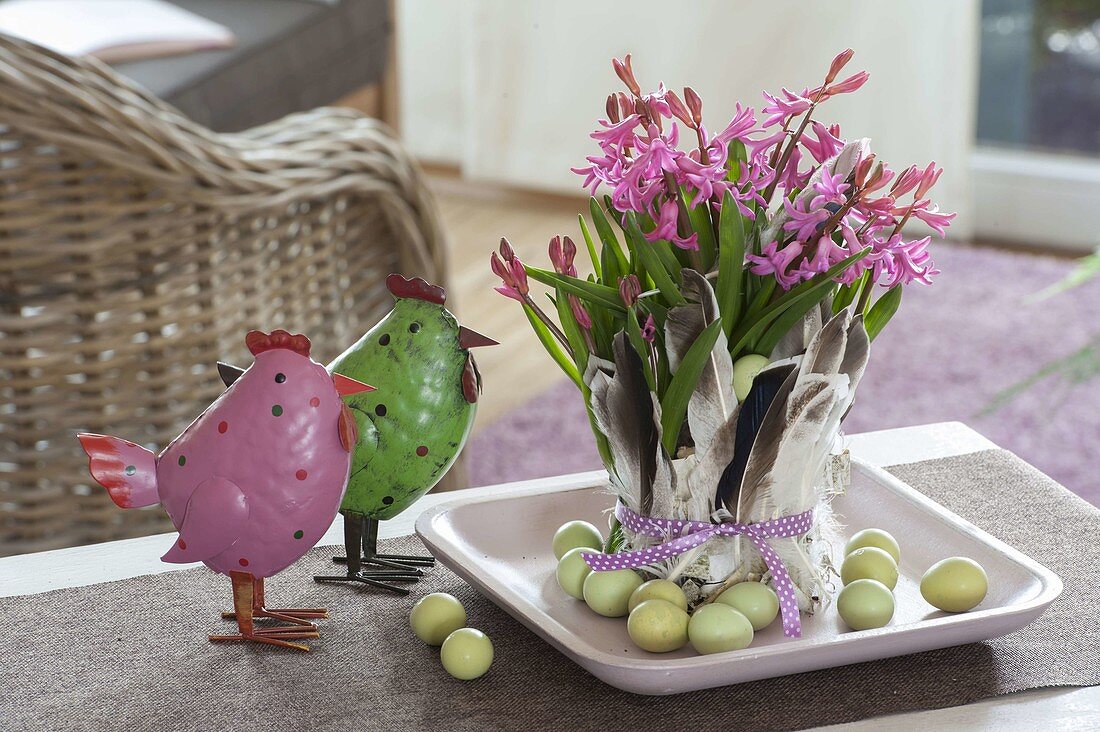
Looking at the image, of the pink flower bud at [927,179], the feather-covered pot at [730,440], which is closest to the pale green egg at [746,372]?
the feather-covered pot at [730,440]

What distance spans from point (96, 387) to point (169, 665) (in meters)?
0.67

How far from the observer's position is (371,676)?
2.21 feet

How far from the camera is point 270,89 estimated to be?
2.15m

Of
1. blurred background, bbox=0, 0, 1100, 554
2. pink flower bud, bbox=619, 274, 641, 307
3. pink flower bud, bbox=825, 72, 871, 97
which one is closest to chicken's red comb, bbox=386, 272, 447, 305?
pink flower bud, bbox=619, 274, 641, 307

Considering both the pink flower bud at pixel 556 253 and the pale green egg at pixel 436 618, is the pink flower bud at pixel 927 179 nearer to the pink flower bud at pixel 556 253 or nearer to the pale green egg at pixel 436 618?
the pink flower bud at pixel 556 253

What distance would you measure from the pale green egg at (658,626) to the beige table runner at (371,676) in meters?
0.03

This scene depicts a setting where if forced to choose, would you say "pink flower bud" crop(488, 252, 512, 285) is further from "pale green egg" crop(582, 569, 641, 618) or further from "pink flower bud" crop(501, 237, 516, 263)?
"pale green egg" crop(582, 569, 641, 618)

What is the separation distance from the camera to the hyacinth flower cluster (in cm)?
61

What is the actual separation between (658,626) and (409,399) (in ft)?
0.59

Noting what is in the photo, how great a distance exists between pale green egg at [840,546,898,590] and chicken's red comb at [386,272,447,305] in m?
0.27

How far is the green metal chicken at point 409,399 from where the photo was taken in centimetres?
71

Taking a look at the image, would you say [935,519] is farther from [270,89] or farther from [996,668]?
Result: [270,89]

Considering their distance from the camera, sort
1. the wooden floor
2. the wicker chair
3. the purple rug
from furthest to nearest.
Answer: the wooden floor
the purple rug
the wicker chair

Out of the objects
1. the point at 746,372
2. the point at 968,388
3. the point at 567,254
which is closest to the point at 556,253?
the point at 567,254
